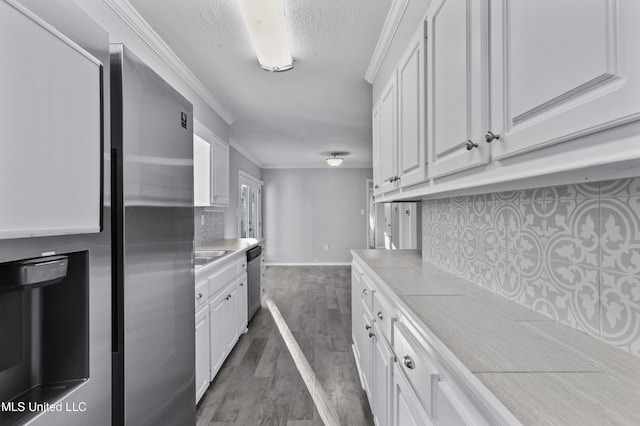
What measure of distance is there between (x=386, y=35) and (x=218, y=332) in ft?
8.08

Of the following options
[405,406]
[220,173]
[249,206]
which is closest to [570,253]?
[405,406]

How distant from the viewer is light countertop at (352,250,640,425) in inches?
20.6

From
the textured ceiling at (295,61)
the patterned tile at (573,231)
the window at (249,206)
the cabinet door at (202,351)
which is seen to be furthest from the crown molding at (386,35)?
the window at (249,206)

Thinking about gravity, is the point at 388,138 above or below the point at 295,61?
below

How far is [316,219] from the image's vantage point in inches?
315

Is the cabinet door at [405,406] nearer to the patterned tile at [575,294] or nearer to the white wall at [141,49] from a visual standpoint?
the patterned tile at [575,294]

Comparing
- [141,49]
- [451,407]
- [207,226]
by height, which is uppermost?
[141,49]

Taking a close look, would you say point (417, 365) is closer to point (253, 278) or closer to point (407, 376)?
point (407, 376)

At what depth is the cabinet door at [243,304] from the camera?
10.5 ft

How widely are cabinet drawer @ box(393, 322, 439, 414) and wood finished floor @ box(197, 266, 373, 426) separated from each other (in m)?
1.09

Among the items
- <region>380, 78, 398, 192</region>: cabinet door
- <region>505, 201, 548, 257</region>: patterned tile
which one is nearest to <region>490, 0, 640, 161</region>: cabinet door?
<region>505, 201, 548, 257</region>: patterned tile

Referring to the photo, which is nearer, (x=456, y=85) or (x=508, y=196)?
(x=456, y=85)

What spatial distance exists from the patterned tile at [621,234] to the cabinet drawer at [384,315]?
71 centimetres

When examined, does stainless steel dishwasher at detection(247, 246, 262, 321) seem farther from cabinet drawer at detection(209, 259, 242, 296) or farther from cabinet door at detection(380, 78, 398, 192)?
cabinet door at detection(380, 78, 398, 192)
